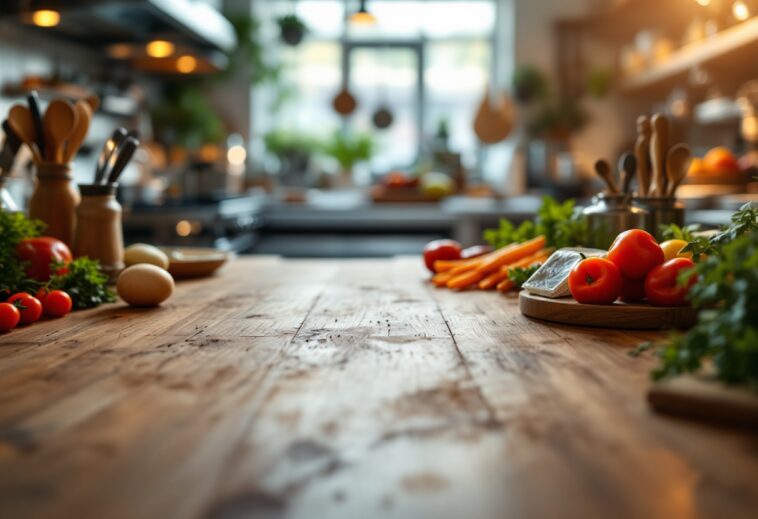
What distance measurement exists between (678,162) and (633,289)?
0.44 metres

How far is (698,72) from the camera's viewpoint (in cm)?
459

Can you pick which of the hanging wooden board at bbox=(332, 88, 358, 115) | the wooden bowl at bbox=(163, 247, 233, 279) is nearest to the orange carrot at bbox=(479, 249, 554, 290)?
the wooden bowl at bbox=(163, 247, 233, 279)

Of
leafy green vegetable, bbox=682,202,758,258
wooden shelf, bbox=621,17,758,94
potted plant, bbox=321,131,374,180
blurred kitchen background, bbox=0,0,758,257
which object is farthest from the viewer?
potted plant, bbox=321,131,374,180

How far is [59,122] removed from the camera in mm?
1578

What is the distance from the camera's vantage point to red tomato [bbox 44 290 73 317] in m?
1.29

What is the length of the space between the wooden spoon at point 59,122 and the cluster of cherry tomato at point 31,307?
39cm

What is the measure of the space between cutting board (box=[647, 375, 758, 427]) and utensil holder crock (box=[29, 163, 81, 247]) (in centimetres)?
132

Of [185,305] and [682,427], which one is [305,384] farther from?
[185,305]

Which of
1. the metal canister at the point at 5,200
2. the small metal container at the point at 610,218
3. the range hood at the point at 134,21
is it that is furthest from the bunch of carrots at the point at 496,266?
the range hood at the point at 134,21

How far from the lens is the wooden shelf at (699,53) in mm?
3764

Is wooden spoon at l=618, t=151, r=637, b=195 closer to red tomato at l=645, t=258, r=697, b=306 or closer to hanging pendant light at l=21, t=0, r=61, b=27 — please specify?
red tomato at l=645, t=258, r=697, b=306

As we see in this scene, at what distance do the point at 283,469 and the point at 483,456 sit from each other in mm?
161

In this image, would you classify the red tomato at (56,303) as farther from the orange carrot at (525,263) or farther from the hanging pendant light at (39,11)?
the hanging pendant light at (39,11)

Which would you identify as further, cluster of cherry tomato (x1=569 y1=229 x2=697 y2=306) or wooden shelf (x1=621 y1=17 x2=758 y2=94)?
wooden shelf (x1=621 y1=17 x2=758 y2=94)
